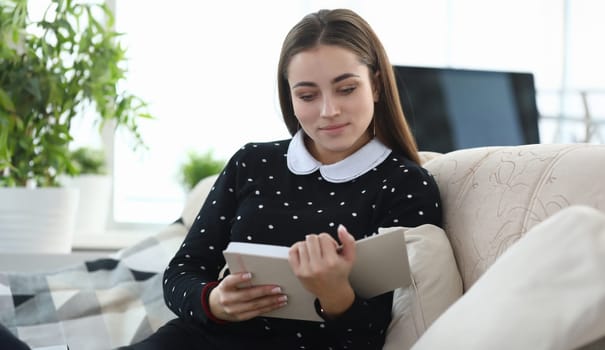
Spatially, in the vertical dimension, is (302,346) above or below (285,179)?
below

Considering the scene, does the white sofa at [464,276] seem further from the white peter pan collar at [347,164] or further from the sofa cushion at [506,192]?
the white peter pan collar at [347,164]

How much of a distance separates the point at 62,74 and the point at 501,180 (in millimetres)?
2023

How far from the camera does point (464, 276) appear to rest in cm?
138

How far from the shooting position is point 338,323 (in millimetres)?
1280

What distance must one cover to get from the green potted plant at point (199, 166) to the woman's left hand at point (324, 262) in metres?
2.79

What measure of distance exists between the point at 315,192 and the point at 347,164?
0.08 meters

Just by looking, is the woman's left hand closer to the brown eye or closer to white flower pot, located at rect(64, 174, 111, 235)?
the brown eye

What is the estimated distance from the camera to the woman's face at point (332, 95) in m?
1.49

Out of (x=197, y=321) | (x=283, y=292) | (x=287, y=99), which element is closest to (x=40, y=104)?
(x=287, y=99)

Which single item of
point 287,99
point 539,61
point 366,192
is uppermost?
point 287,99

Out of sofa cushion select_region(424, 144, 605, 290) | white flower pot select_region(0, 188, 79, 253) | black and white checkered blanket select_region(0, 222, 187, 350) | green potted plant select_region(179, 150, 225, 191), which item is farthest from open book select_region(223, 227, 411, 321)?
green potted plant select_region(179, 150, 225, 191)

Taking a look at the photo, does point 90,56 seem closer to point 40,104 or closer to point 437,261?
point 40,104

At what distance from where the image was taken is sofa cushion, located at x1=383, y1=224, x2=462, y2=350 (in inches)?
51.3

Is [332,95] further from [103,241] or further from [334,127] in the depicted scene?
[103,241]
